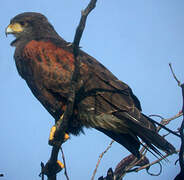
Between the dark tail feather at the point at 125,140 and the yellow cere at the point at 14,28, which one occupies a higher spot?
the yellow cere at the point at 14,28

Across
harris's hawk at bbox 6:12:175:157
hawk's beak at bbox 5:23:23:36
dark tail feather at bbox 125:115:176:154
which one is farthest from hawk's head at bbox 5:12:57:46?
dark tail feather at bbox 125:115:176:154

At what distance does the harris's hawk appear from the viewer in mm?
3717

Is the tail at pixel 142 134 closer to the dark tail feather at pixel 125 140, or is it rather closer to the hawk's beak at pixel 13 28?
the dark tail feather at pixel 125 140

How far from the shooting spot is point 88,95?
372 cm

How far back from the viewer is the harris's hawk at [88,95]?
3.72 m

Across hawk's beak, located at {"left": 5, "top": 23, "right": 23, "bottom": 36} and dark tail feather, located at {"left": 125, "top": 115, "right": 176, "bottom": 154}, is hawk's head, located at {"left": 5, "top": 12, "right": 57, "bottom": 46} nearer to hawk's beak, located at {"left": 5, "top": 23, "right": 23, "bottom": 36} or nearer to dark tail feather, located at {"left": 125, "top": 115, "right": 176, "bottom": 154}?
hawk's beak, located at {"left": 5, "top": 23, "right": 23, "bottom": 36}

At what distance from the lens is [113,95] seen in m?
3.86

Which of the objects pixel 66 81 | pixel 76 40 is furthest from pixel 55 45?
pixel 76 40

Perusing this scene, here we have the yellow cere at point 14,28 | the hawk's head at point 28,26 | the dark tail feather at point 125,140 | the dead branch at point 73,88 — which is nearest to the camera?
the dead branch at point 73,88

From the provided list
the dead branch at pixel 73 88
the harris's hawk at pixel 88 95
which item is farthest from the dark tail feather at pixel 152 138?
the dead branch at pixel 73 88

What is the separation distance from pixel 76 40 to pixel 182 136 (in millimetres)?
1170

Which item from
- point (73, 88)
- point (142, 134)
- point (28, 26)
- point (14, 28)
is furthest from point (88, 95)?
point (14, 28)

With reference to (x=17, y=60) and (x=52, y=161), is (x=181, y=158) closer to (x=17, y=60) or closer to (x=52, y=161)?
(x=52, y=161)

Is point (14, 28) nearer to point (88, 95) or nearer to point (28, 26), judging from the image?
point (28, 26)
